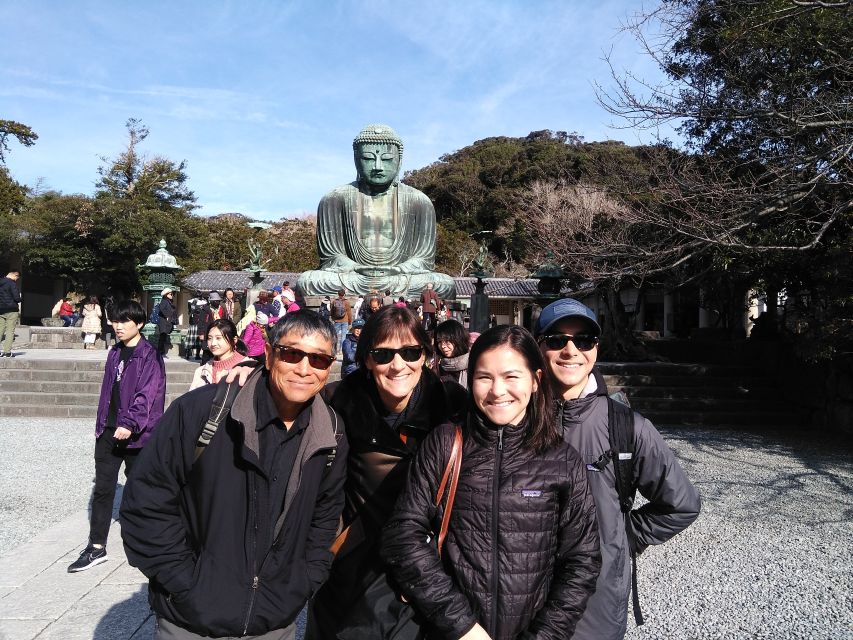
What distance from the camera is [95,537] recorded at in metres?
3.57

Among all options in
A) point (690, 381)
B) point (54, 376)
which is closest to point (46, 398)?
point (54, 376)

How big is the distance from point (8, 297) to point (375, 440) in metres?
11.2

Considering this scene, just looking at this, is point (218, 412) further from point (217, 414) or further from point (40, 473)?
point (40, 473)

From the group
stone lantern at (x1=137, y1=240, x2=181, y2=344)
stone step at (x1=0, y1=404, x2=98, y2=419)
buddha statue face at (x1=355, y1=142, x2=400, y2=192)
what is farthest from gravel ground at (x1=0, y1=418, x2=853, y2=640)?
buddha statue face at (x1=355, y1=142, x2=400, y2=192)

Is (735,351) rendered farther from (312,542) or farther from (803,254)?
(312,542)

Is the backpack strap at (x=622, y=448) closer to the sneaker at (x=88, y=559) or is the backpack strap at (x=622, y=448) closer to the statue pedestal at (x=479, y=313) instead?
the sneaker at (x=88, y=559)

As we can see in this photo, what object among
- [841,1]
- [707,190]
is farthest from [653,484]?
[841,1]

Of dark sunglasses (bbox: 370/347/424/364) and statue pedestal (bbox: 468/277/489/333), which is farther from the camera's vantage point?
statue pedestal (bbox: 468/277/489/333)

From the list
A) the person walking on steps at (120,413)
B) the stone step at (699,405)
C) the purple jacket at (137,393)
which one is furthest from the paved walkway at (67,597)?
the stone step at (699,405)

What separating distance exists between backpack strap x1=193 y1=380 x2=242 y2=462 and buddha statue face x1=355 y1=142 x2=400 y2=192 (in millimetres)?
11795

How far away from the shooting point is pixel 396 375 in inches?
75.0

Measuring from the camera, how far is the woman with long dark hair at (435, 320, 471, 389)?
347 cm

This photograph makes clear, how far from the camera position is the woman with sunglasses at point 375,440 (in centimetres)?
186

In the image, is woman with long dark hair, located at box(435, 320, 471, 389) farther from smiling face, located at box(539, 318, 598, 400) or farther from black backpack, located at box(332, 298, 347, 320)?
black backpack, located at box(332, 298, 347, 320)
